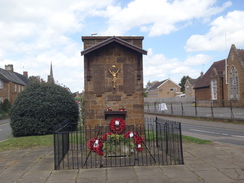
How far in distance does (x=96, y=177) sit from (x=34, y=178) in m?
1.47

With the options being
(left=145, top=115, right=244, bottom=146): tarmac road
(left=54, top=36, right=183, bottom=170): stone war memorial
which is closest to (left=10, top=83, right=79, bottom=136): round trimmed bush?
(left=54, top=36, right=183, bottom=170): stone war memorial

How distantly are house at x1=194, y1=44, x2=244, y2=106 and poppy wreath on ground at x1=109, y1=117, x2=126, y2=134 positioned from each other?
84.7 ft

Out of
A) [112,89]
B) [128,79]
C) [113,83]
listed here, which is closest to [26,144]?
[112,89]

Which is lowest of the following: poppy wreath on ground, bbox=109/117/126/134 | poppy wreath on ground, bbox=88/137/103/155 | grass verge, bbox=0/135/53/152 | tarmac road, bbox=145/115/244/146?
tarmac road, bbox=145/115/244/146

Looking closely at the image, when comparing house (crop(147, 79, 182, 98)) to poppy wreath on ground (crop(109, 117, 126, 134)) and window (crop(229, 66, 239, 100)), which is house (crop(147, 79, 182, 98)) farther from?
poppy wreath on ground (crop(109, 117, 126, 134))

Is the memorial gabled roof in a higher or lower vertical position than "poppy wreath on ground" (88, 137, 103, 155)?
higher

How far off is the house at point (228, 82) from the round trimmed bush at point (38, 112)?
77.8 ft

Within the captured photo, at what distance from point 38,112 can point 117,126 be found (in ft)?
19.0

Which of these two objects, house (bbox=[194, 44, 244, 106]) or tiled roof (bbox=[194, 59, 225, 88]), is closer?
house (bbox=[194, 44, 244, 106])

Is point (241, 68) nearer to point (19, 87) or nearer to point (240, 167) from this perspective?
point (240, 167)

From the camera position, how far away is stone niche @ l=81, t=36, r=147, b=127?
29.8 ft

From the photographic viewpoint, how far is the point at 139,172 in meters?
6.29

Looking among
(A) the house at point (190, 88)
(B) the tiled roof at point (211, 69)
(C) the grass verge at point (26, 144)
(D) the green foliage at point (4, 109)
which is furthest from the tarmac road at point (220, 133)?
(A) the house at point (190, 88)

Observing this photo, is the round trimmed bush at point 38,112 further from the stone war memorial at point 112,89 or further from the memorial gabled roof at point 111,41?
the memorial gabled roof at point 111,41
